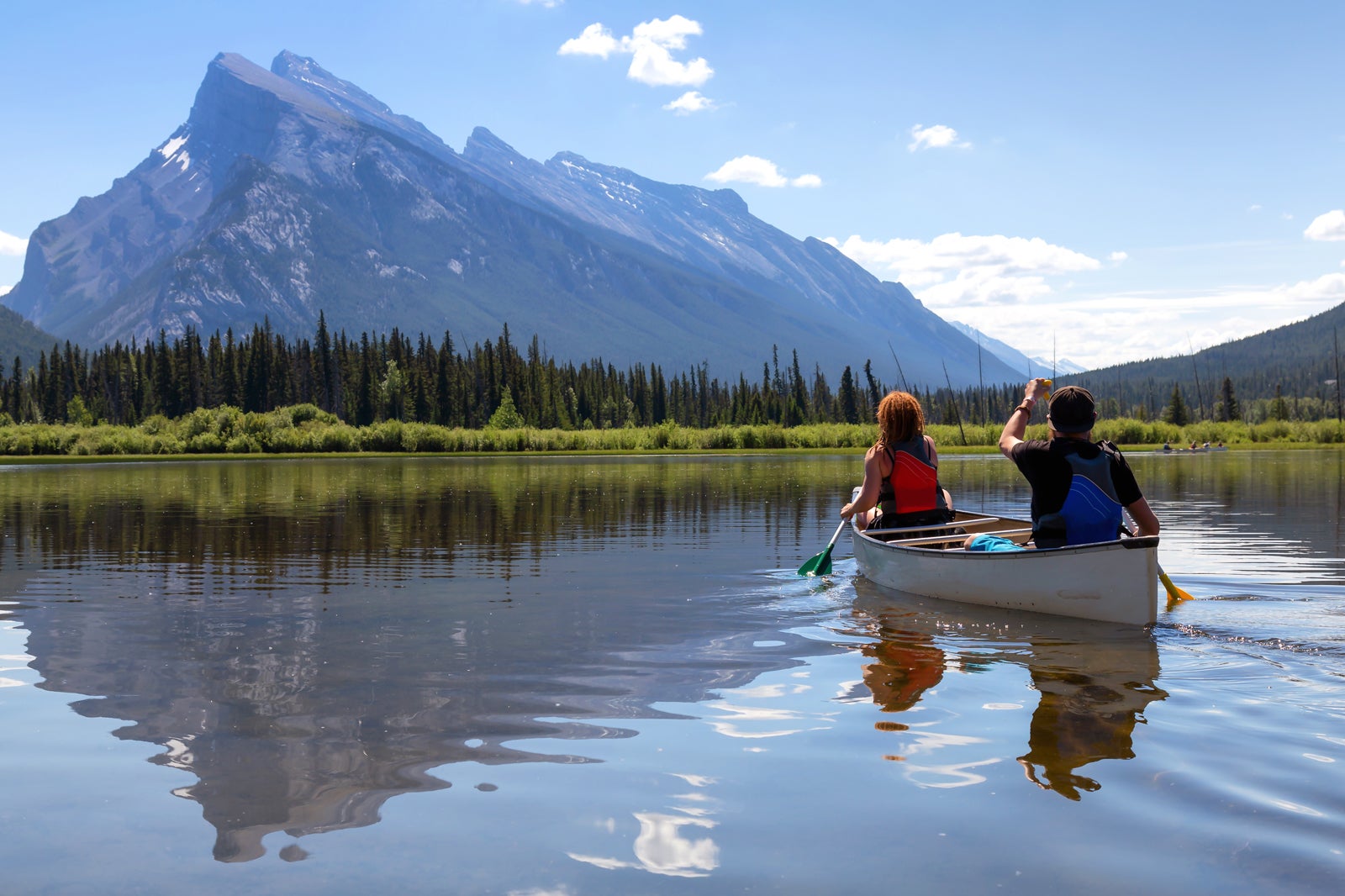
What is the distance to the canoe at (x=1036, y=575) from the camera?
10.8 m

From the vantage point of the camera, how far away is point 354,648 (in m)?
11.0

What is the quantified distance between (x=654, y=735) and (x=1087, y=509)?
6.05 meters

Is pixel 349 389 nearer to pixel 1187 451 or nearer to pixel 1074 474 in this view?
pixel 1187 451

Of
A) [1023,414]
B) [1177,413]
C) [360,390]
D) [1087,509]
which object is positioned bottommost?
[1087,509]

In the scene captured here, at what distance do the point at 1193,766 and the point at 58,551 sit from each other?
2162 centimetres

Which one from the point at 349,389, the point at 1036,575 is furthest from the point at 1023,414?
the point at 349,389

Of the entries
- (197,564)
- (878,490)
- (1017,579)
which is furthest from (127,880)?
(197,564)

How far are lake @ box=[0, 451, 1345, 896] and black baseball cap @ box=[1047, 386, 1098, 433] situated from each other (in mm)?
2276

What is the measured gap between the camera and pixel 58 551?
21094 mm

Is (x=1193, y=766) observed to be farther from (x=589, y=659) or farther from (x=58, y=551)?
(x=58, y=551)

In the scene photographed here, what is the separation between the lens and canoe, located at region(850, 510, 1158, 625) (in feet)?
35.4

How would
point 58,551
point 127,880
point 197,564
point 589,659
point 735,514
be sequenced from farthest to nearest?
point 735,514 → point 58,551 → point 197,564 → point 589,659 → point 127,880

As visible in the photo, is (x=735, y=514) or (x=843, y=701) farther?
(x=735, y=514)

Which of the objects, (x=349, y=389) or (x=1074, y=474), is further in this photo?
(x=349, y=389)
